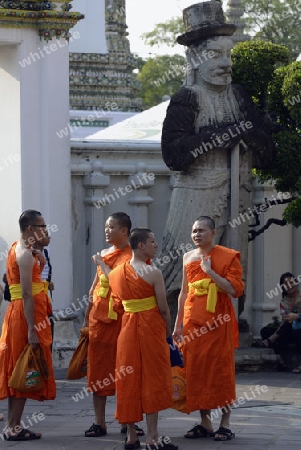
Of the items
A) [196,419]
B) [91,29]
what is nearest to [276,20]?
[91,29]

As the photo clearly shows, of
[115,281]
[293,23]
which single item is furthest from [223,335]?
[293,23]

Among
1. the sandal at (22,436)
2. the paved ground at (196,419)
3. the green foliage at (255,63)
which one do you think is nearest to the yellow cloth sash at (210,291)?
the paved ground at (196,419)

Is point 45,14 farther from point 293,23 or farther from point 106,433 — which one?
point 293,23

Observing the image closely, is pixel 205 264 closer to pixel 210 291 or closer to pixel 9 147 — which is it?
pixel 210 291

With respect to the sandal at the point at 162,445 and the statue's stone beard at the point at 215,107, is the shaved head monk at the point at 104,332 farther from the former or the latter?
the statue's stone beard at the point at 215,107

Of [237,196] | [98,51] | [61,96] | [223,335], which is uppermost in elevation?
[98,51]

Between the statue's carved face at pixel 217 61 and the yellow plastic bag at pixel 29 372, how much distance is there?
3559 millimetres

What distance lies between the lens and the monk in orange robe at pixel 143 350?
834cm

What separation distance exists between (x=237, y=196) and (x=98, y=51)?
42.3 ft

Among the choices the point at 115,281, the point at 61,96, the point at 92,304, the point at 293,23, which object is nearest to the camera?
the point at 115,281

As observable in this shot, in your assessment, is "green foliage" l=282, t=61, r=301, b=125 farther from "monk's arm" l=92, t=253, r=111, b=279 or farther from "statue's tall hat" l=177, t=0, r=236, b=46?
"monk's arm" l=92, t=253, r=111, b=279

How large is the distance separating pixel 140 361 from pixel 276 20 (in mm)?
39921

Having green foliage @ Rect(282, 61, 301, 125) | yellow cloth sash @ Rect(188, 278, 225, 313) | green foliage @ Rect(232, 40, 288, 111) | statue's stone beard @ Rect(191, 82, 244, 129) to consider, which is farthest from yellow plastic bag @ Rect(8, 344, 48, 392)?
green foliage @ Rect(232, 40, 288, 111)

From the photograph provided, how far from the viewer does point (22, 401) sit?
29.0 ft
